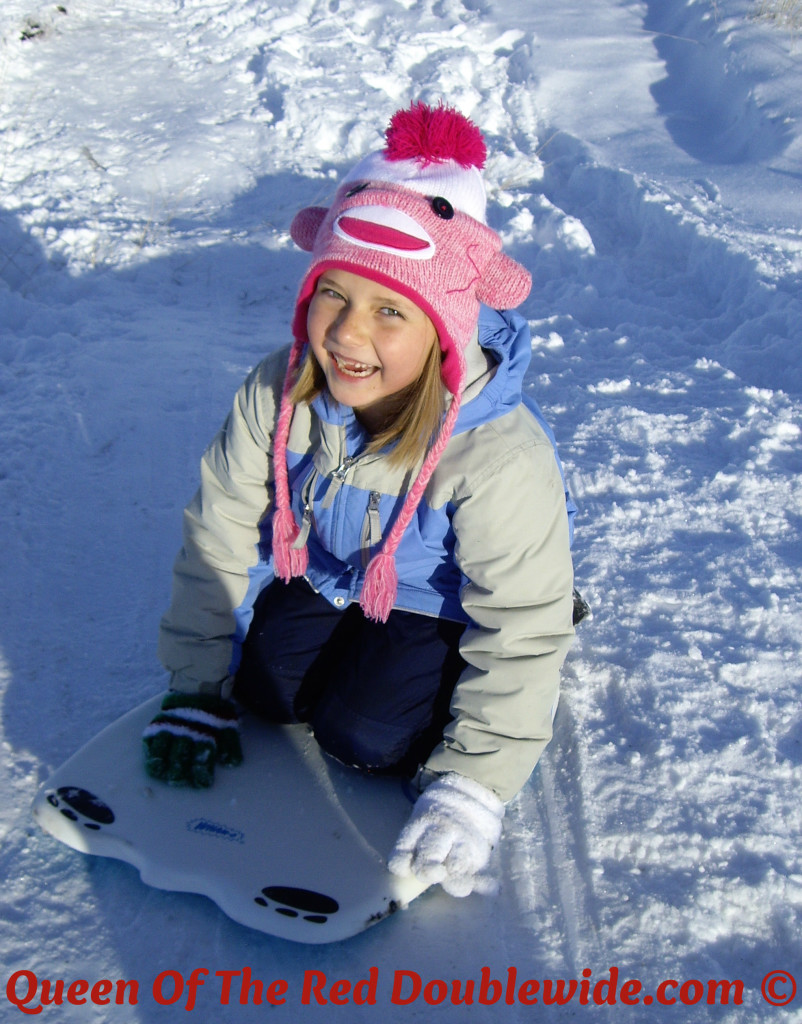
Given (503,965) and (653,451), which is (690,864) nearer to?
(503,965)

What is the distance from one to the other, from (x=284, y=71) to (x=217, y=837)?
5.05 m

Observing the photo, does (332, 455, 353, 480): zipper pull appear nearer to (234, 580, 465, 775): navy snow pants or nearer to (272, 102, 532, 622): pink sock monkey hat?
(272, 102, 532, 622): pink sock monkey hat

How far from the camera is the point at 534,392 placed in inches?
125

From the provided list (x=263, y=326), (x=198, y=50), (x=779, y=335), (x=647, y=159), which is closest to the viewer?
(x=779, y=335)

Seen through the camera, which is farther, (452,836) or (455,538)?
(455,538)

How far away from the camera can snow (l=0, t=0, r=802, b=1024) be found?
1657 millimetres

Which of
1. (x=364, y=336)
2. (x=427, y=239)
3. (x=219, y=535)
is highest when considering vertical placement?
(x=427, y=239)

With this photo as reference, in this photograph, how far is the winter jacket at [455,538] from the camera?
1.68 meters

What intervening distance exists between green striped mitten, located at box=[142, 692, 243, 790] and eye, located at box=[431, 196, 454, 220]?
116 centimetres

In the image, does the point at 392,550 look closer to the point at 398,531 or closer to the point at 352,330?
the point at 398,531

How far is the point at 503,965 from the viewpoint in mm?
1602

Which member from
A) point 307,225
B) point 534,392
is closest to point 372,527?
point 307,225

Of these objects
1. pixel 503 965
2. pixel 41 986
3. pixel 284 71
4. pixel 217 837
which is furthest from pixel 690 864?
pixel 284 71

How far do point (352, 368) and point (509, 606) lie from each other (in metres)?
0.56
